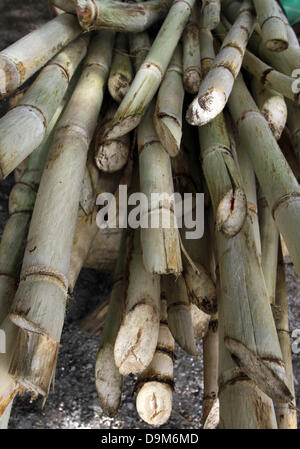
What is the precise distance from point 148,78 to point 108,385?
623 mm

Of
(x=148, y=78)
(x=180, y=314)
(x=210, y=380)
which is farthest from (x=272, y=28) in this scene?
(x=210, y=380)

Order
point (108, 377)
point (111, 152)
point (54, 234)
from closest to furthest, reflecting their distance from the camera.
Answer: point (54, 234), point (108, 377), point (111, 152)

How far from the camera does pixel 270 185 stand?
0.77 metres

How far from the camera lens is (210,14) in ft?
3.53

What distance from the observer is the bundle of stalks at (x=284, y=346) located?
35.8 inches

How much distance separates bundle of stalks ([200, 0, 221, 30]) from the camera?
107 cm

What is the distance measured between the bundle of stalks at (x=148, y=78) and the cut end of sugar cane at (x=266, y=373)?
47 centimetres

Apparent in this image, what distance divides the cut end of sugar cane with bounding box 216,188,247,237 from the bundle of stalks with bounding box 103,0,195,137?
251 mm

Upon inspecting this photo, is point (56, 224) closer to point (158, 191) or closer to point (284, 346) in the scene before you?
point (158, 191)

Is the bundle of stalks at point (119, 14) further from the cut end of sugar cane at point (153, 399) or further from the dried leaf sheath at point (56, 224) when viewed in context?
the cut end of sugar cane at point (153, 399)
